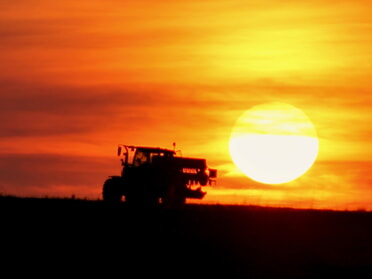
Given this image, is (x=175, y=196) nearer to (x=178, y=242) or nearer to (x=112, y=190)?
(x=112, y=190)

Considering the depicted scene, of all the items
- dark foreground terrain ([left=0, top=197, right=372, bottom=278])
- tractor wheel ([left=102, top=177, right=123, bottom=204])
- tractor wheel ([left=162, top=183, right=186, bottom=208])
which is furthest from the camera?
tractor wheel ([left=102, top=177, right=123, bottom=204])

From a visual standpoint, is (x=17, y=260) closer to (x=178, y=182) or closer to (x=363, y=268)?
(x=363, y=268)

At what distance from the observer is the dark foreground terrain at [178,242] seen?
3944cm

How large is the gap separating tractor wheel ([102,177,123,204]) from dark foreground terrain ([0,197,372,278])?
7.02 meters

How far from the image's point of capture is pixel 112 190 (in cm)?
6244

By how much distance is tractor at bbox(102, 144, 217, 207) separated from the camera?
61.4 meters

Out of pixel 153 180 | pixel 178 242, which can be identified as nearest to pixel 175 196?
pixel 153 180

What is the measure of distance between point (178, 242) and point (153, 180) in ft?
57.6

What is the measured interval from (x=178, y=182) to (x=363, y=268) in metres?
21.3

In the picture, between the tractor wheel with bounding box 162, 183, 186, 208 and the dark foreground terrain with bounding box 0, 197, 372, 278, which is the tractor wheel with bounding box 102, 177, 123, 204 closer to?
the tractor wheel with bounding box 162, 183, 186, 208

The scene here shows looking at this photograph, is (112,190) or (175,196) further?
(112,190)

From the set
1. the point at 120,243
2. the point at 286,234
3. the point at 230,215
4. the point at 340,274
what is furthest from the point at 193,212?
the point at 340,274

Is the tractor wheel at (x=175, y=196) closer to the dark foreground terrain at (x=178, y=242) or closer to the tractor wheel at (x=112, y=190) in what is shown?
the tractor wheel at (x=112, y=190)

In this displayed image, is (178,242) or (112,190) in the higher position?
(112,190)
